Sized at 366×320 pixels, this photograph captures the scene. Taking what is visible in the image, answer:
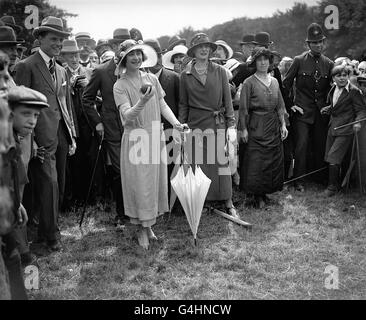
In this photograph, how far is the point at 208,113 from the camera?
20.1ft

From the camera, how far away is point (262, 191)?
A: 6633 mm

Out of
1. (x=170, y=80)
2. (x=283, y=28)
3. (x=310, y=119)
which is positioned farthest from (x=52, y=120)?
(x=283, y=28)

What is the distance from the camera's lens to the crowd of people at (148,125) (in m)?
4.62

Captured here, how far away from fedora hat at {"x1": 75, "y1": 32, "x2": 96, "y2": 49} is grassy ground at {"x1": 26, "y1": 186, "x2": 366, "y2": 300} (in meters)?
4.97

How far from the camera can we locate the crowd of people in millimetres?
4621

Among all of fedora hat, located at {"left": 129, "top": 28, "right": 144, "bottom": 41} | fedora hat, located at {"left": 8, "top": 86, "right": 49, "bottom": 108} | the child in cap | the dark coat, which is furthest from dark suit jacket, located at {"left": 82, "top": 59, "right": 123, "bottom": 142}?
the child in cap

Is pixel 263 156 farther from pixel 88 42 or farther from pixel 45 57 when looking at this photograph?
pixel 88 42

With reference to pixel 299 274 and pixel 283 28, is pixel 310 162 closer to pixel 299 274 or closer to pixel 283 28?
pixel 299 274

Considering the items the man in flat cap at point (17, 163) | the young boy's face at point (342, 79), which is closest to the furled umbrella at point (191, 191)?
the man in flat cap at point (17, 163)

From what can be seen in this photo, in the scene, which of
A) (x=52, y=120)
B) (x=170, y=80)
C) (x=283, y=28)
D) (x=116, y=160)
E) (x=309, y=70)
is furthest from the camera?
(x=283, y=28)

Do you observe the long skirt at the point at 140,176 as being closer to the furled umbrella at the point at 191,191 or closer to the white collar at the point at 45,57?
the furled umbrella at the point at 191,191

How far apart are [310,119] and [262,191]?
5.83 ft

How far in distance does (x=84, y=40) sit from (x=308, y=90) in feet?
16.9

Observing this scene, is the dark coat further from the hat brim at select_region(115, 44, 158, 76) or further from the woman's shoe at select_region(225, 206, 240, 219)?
the hat brim at select_region(115, 44, 158, 76)
